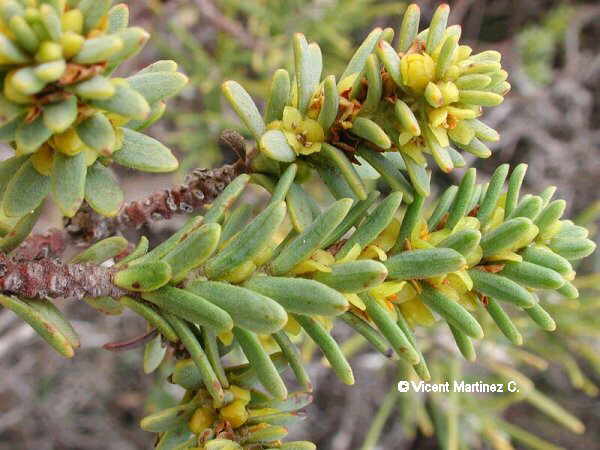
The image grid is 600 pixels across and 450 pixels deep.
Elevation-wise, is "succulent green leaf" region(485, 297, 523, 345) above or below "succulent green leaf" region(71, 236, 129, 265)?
above

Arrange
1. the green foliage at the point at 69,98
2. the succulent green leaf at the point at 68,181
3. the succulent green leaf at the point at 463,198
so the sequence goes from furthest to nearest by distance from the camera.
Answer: the succulent green leaf at the point at 463,198, the succulent green leaf at the point at 68,181, the green foliage at the point at 69,98

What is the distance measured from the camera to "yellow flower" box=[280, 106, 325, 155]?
3.69 ft

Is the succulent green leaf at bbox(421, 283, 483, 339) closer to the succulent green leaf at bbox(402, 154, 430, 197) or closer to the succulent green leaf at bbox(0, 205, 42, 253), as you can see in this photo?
the succulent green leaf at bbox(402, 154, 430, 197)

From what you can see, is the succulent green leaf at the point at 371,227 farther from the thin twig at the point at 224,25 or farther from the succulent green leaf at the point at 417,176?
the thin twig at the point at 224,25

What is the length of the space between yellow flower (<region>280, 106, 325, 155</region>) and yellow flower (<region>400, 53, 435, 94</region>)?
183 mm

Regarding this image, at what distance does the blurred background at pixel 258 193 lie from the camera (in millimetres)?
3502

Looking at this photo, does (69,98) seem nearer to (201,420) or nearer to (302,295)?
(302,295)

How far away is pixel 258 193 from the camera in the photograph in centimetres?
364

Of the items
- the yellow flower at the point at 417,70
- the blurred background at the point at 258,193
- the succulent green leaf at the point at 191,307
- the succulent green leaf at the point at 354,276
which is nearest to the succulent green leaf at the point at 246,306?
the succulent green leaf at the point at 191,307

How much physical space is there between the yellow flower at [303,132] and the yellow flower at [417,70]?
0.60ft

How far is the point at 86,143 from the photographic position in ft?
2.90

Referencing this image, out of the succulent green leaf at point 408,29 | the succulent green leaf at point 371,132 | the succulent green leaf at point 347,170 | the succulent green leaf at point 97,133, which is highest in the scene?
the succulent green leaf at point 408,29

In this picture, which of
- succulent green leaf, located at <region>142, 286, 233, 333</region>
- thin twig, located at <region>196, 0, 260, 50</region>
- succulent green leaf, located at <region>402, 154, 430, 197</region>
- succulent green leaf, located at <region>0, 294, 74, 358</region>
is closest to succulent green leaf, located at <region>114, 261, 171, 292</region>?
succulent green leaf, located at <region>142, 286, 233, 333</region>

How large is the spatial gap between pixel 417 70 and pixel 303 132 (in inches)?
9.1
